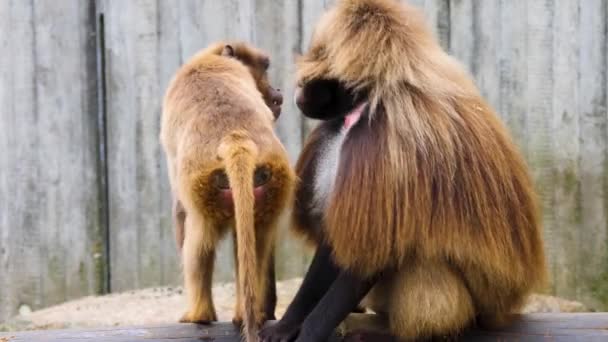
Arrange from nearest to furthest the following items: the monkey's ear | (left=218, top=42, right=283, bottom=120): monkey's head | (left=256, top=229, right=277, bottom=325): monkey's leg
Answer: (left=256, top=229, right=277, bottom=325): monkey's leg, the monkey's ear, (left=218, top=42, right=283, bottom=120): monkey's head

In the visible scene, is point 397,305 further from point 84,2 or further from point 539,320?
point 84,2

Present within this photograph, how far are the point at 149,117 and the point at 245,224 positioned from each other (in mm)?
3121

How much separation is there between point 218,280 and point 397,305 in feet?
10.0

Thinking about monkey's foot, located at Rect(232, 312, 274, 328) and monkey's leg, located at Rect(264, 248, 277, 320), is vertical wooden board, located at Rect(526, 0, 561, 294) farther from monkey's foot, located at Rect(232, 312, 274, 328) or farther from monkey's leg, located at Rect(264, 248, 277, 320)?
monkey's foot, located at Rect(232, 312, 274, 328)

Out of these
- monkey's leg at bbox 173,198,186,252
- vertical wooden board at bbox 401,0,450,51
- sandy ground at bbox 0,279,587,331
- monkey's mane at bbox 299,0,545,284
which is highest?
vertical wooden board at bbox 401,0,450,51

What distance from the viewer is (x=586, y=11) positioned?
20.8ft

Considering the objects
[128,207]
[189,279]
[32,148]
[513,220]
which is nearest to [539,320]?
[513,220]

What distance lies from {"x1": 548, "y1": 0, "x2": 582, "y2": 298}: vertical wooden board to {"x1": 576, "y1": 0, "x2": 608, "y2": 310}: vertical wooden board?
0.04m

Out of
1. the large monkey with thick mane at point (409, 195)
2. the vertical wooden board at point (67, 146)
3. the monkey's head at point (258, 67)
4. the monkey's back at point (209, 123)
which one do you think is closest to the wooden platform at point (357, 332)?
the large monkey with thick mane at point (409, 195)

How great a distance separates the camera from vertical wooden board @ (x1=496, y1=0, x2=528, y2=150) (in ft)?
20.8

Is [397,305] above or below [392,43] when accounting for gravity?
below

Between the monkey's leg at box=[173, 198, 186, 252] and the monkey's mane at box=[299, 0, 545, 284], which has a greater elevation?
the monkey's mane at box=[299, 0, 545, 284]

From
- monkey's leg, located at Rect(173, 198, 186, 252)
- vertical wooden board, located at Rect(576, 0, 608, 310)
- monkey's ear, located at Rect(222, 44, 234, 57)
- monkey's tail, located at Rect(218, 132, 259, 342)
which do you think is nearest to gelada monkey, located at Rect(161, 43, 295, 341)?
monkey's tail, located at Rect(218, 132, 259, 342)

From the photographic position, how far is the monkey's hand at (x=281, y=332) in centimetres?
373
